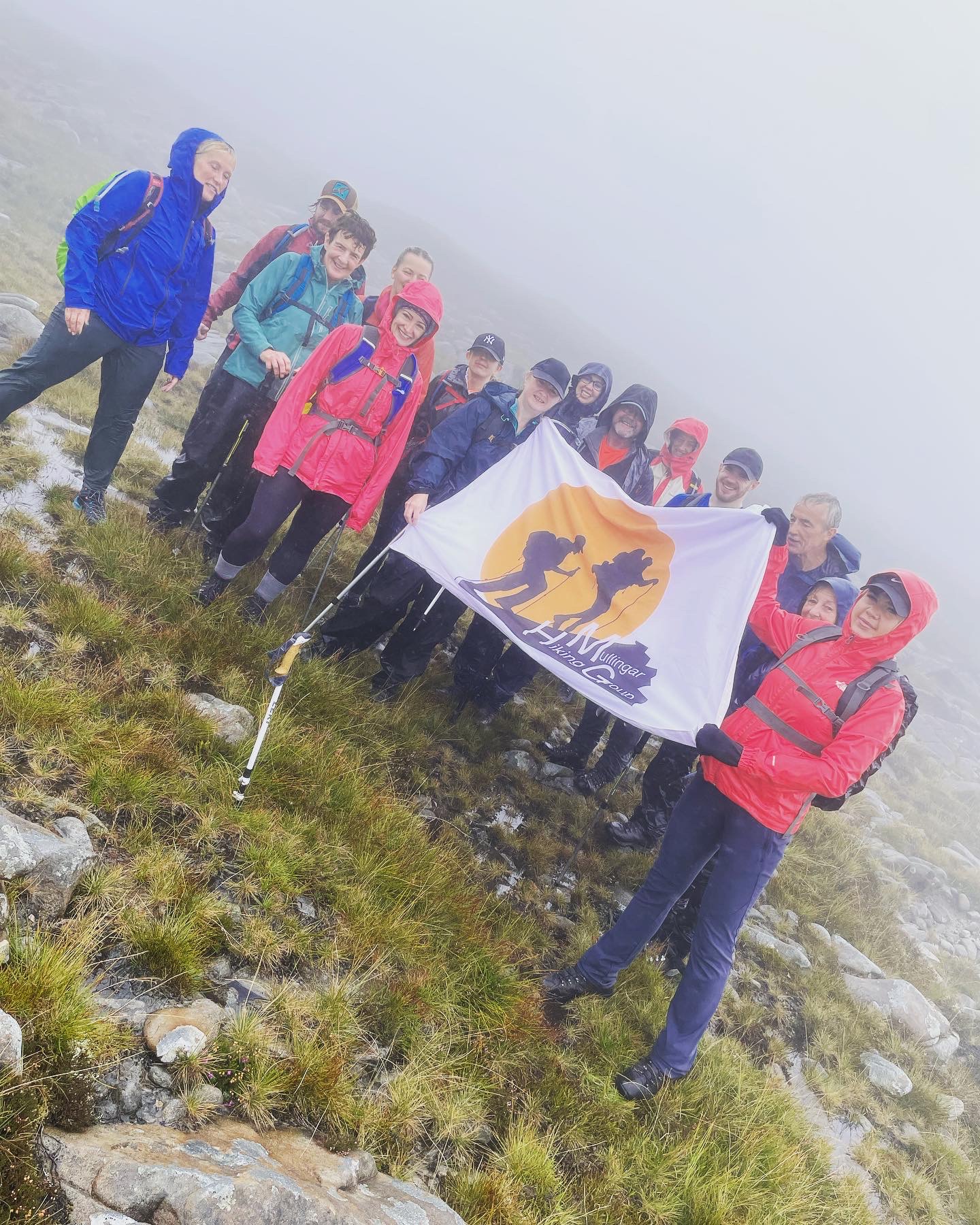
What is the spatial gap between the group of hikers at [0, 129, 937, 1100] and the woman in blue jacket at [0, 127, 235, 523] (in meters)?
0.02

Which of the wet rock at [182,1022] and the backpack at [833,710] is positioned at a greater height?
the backpack at [833,710]

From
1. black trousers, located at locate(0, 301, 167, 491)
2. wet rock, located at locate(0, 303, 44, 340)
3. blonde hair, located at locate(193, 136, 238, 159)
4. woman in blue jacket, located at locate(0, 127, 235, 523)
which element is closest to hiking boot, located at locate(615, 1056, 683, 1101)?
black trousers, located at locate(0, 301, 167, 491)

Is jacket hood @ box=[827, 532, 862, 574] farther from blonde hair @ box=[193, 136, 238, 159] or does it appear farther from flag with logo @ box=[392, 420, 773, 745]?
blonde hair @ box=[193, 136, 238, 159]

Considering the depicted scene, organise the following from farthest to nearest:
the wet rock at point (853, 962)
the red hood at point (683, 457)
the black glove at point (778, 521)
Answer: the wet rock at point (853, 962) → the red hood at point (683, 457) → the black glove at point (778, 521)

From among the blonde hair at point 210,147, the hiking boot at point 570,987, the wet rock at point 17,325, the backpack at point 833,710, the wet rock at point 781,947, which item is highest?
the blonde hair at point 210,147

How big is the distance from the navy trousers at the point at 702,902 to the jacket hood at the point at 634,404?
4.30 metres

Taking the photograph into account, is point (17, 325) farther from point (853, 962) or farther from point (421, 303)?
point (853, 962)

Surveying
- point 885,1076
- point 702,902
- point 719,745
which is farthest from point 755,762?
point 885,1076

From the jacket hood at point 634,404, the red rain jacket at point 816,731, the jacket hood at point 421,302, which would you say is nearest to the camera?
the red rain jacket at point 816,731

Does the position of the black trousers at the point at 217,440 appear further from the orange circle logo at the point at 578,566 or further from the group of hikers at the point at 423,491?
the orange circle logo at the point at 578,566

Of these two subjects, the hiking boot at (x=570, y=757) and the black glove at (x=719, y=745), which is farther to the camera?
the hiking boot at (x=570, y=757)

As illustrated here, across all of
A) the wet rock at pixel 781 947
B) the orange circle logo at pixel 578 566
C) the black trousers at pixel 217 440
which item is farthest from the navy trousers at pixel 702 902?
the black trousers at pixel 217 440

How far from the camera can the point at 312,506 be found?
18.6ft

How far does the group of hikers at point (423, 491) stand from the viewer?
162 inches
